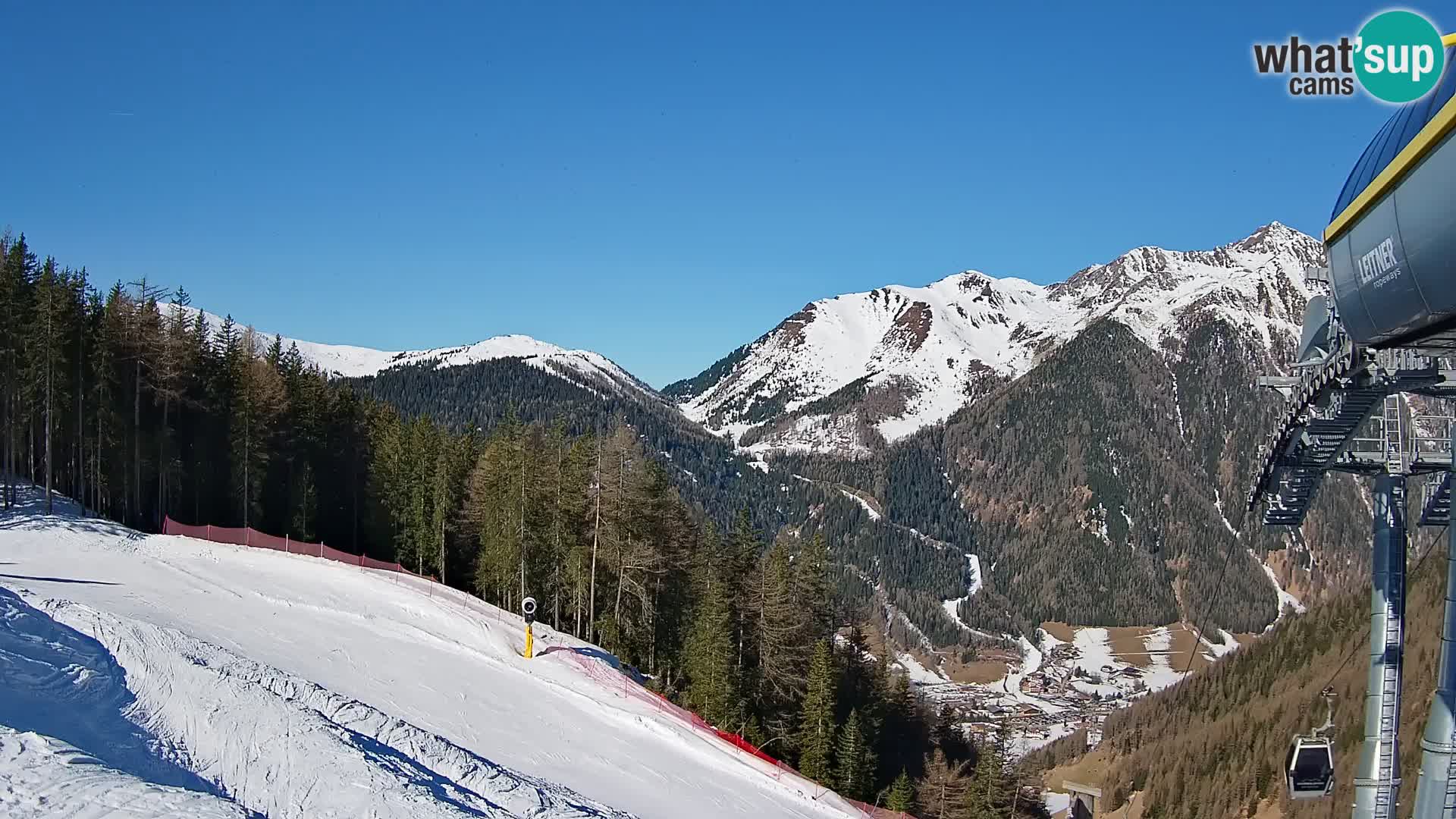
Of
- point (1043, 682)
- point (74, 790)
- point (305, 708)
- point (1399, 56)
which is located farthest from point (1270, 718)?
point (1043, 682)

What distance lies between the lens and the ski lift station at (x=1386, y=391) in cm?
769

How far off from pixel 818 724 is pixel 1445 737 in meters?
27.5

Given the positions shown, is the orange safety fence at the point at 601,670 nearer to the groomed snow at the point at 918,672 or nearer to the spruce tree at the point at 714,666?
the spruce tree at the point at 714,666

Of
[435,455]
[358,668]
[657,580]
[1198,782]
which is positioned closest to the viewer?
[358,668]

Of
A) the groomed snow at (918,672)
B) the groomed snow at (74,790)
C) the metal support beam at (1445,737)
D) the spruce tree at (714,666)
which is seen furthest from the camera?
the groomed snow at (918,672)

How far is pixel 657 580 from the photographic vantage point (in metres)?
40.6

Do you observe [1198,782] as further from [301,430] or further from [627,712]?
[301,430]

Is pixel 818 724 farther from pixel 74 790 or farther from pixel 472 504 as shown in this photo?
pixel 74 790

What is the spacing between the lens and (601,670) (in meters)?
28.9

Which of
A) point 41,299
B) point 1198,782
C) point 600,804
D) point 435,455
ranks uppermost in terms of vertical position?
point 41,299

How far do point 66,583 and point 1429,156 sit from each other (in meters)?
32.6

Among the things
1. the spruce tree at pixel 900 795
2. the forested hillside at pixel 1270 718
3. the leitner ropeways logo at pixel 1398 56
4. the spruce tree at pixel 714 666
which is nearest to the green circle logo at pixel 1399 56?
the leitner ropeways logo at pixel 1398 56

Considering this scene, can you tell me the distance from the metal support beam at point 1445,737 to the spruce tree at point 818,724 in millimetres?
26425

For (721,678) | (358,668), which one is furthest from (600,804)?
(721,678)
